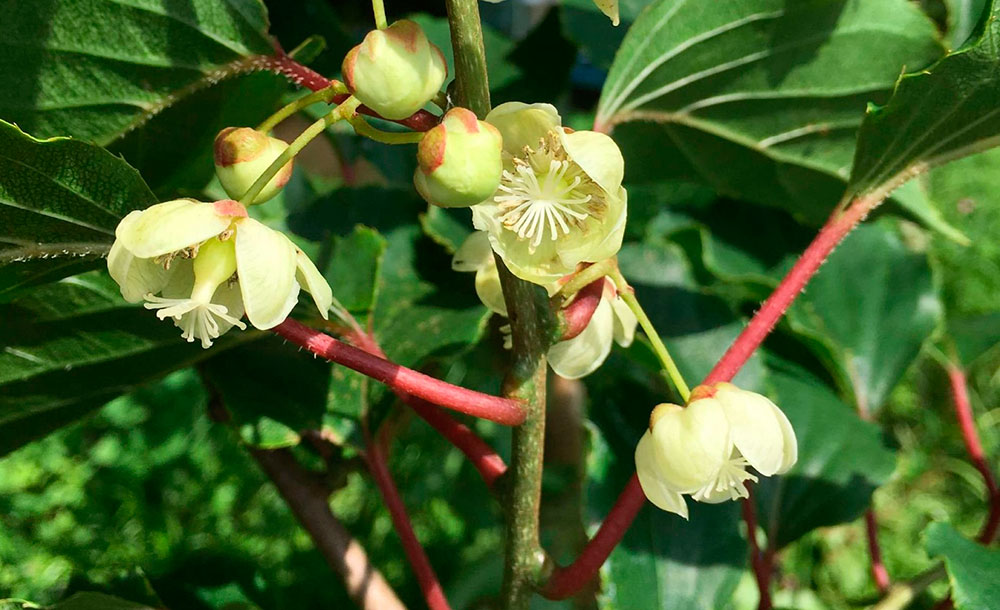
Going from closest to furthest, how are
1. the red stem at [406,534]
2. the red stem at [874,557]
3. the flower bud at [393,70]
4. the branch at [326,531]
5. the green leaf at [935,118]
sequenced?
the flower bud at [393,70] < the green leaf at [935,118] < the red stem at [406,534] < the branch at [326,531] < the red stem at [874,557]

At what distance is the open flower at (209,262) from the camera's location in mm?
361

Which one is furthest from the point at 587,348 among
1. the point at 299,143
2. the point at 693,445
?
the point at 299,143

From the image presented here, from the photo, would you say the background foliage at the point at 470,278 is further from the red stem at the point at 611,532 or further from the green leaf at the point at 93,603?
the red stem at the point at 611,532

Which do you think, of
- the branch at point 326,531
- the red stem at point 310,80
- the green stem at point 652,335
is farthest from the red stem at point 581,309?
the branch at point 326,531

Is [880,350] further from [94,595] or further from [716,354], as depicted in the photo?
[94,595]

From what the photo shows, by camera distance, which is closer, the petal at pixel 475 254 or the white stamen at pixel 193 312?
the white stamen at pixel 193 312

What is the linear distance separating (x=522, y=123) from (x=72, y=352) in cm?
30

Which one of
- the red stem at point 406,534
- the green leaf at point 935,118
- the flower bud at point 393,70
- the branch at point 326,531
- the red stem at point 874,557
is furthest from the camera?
the red stem at point 874,557

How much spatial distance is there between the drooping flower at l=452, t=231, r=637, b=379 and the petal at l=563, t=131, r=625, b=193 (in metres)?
0.09

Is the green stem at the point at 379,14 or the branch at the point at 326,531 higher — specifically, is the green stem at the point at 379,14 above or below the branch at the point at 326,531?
above

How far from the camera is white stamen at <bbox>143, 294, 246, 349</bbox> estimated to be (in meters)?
0.38

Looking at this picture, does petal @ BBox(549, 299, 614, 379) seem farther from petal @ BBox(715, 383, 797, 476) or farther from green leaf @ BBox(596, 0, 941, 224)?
green leaf @ BBox(596, 0, 941, 224)

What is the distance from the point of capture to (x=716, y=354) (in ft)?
2.50

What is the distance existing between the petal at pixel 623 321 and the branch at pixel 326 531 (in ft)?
0.90
